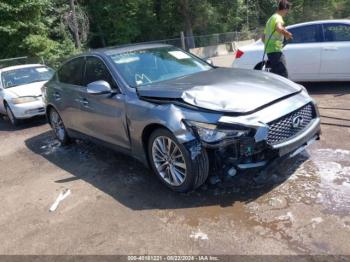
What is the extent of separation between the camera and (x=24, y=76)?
9656 millimetres

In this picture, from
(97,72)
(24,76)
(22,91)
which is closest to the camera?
(97,72)

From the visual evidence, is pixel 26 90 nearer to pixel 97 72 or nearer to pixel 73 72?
pixel 73 72

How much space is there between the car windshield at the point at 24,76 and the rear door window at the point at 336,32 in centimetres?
684

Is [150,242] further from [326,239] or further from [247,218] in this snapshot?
[326,239]

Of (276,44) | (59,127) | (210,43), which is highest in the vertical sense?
→ (276,44)

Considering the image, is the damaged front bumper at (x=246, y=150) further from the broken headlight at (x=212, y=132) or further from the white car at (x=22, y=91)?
the white car at (x=22, y=91)

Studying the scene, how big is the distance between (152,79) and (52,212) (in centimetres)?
199

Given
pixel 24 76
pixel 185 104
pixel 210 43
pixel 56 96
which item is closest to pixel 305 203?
pixel 185 104

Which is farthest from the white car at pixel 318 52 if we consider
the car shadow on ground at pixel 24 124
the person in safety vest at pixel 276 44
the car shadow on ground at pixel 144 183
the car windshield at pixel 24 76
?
the car windshield at pixel 24 76

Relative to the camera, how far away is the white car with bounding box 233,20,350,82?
24.6 ft

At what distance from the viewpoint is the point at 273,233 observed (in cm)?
325

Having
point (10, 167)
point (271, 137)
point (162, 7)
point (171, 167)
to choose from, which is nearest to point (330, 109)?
point (271, 137)

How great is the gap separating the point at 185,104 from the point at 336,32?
520cm

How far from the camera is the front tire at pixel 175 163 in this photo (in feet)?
12.3
